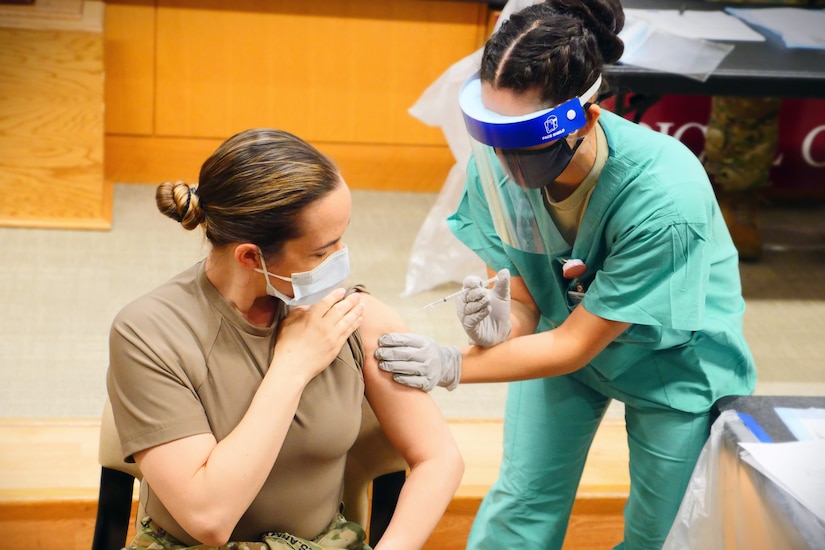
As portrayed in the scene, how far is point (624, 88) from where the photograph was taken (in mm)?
2859

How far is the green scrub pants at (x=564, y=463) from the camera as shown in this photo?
1.77m

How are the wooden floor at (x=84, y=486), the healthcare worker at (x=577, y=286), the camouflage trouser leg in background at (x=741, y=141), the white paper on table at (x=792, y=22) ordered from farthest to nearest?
the camouflage trouser leg in background at (x=741, y=141), the white paper on table at (x=792, y=22), the wooden floor at (x=84, y=486), the healthcare worker at (x=577, y=286)

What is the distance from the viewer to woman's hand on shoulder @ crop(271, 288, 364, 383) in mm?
1425

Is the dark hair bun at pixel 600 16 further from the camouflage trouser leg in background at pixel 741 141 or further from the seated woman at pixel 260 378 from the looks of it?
the camouflage trouser leg in background at pixel 741 141

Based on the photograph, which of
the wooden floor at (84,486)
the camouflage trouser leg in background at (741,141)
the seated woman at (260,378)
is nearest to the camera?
the seated woman at (260,378)

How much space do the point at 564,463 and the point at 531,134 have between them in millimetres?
778

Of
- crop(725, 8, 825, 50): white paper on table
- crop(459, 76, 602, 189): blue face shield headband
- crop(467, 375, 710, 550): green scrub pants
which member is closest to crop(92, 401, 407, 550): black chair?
crop(467, 375, 710, 550): green scrub pants

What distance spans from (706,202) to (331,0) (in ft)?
9.11

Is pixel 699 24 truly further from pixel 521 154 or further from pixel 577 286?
pixel 521 154

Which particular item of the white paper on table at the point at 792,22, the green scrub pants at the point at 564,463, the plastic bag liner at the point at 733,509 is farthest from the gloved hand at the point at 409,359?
the white paper on table at the point at 792,22

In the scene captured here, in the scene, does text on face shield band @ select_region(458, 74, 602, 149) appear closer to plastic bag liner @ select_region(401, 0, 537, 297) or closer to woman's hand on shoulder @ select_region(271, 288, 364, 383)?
woman's hand on shoulder @ select_region(271, 288, 364, 383)

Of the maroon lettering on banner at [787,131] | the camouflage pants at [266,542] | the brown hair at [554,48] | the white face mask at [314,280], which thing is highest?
the brown hair at [554,48]

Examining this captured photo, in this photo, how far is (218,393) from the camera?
1.42 metres

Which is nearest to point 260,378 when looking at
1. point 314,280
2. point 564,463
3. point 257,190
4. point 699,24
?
point 314,280
